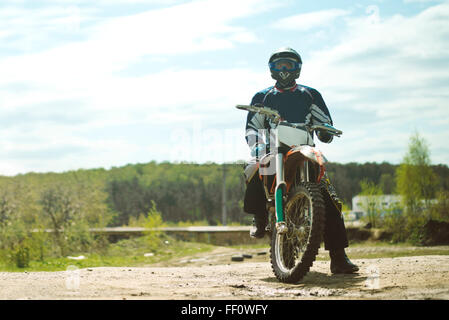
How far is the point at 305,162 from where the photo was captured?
7.52 metres

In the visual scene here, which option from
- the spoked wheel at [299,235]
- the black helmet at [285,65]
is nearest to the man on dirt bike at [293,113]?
the black helmet at [285,65]

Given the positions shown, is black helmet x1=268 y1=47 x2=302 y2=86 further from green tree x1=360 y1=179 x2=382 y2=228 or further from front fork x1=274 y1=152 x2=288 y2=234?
green tree x1=360 y1=179 x2=382 y2=228

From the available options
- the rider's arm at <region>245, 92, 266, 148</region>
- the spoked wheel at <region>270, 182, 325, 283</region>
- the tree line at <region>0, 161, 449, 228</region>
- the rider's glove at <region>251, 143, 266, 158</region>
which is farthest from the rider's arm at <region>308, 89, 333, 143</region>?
the tree line at <region>0, 161, 449, 228</region>

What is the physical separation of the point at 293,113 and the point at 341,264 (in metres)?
2.30

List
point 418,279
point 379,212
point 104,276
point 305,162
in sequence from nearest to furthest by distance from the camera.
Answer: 1. point 418,279
2. point 305,162
3. point 104,276
4. point 379,212

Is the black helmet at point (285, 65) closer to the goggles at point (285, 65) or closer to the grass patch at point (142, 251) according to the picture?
the goggles at point (285, 65)

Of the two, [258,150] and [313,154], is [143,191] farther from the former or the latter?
[313,154]

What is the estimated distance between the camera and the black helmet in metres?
8.37

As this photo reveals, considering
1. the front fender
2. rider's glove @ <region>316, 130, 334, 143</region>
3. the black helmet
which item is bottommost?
the front fender

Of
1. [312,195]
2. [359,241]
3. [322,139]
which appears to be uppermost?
[322,139]

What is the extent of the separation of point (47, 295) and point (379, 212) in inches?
899

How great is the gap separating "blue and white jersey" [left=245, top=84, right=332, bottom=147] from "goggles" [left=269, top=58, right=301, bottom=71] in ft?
0.98

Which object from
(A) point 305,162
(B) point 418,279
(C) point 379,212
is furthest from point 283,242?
(C) point 379,212
